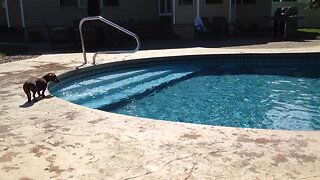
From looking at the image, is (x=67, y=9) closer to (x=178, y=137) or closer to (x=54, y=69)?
(x=54, y=69)

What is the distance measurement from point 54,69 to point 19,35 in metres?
13.2

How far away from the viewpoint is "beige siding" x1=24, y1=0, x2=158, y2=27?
17234mm

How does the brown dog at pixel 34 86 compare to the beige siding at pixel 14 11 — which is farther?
the beige siding at pixel 14 11

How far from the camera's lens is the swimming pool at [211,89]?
6.29 metres

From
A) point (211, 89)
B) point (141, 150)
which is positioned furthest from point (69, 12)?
point (141, 150)

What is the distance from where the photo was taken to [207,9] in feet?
58.6

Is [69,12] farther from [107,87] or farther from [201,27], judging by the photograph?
[107,87]

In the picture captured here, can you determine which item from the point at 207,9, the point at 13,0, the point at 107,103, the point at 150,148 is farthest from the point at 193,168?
the point at 13,0

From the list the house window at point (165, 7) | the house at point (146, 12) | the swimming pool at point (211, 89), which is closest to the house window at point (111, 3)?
the house at point (146, 12)

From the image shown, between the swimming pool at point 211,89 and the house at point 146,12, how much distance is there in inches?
286

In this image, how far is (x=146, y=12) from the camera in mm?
19953

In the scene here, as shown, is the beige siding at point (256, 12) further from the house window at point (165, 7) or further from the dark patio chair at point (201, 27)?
the house window at point (165, 7)

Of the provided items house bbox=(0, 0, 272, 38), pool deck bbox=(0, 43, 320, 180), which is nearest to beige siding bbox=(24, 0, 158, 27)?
house bbox=(0, 0, 272, 38)

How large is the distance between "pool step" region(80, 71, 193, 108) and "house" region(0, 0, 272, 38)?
8261 millimetres
